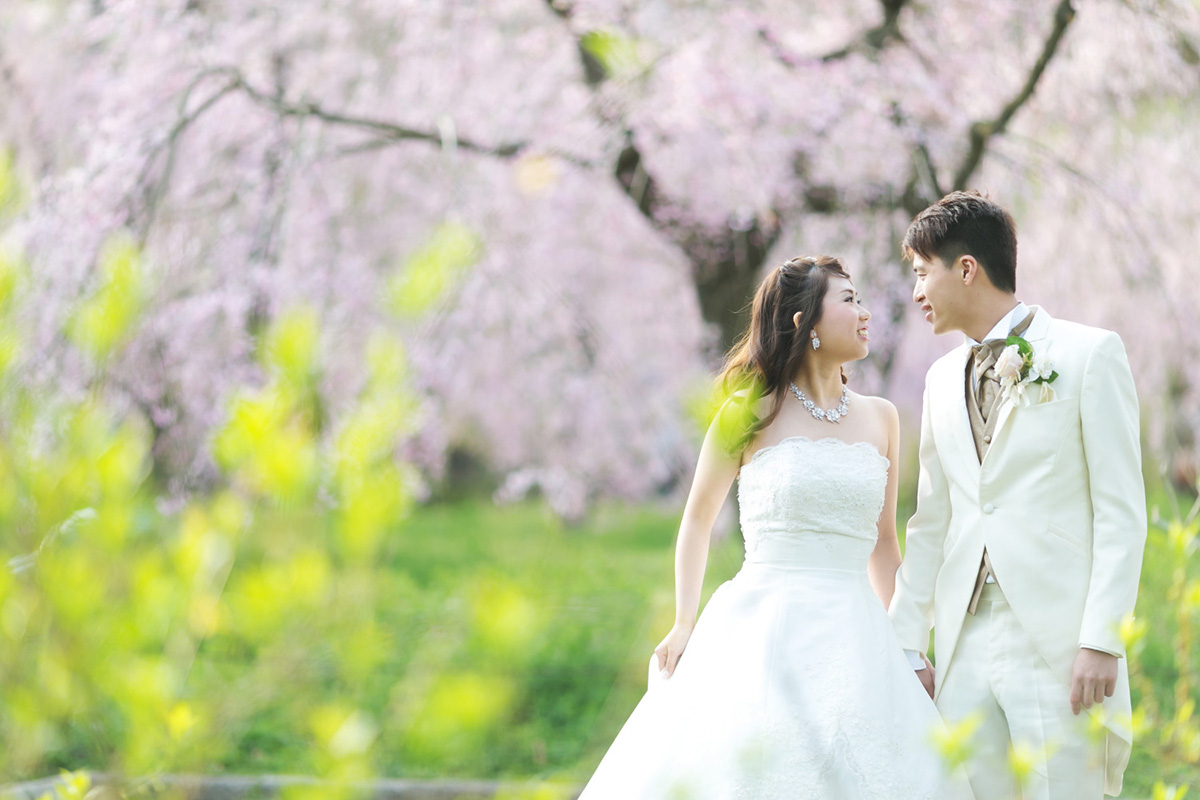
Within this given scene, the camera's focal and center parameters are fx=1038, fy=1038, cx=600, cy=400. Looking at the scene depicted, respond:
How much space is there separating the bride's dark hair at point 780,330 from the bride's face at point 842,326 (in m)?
0.02

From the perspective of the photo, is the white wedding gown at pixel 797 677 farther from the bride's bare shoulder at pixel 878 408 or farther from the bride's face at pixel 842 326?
the bride's face at pixel 842 326

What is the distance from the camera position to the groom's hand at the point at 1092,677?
2.04 metres

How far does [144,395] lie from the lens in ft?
18.6

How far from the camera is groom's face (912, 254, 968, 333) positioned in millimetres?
2299

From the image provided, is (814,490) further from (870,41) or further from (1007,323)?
(870,41)

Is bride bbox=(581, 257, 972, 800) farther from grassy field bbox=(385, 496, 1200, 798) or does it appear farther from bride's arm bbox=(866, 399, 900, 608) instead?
grassy field bbox=(385, 496, 1200, 798)

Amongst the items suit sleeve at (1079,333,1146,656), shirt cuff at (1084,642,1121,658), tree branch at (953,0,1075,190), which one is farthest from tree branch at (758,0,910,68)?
shirt cuff at (1084,642,1121,658)

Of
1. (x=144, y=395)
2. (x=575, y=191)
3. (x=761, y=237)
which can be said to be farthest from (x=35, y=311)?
(x=761, y=237)

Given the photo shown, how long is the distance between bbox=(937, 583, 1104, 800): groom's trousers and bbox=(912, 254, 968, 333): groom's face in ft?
1.95

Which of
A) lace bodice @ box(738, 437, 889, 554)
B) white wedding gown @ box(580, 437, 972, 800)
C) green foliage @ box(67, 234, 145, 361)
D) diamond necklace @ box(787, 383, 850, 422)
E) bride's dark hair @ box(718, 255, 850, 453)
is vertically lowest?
white wedding gown @ box(580, 437, 972, 800)

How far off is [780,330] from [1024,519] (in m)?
0.79

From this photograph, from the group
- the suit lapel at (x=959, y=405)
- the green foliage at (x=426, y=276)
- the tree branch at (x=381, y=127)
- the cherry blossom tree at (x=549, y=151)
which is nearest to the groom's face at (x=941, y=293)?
the suit lapel at (x=959, y=405)

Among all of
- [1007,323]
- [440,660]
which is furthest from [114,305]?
[1007,323]

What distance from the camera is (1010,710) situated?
2.15 meters
